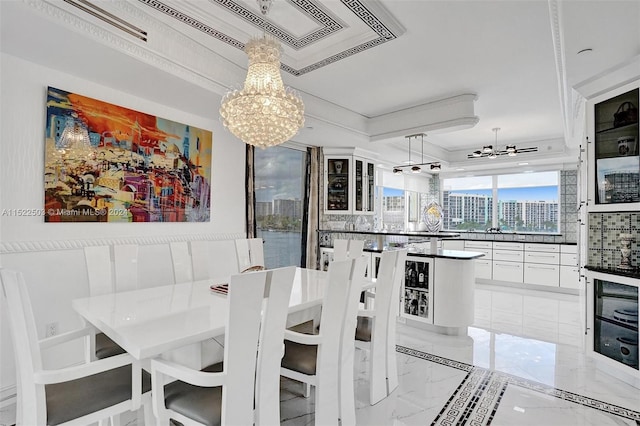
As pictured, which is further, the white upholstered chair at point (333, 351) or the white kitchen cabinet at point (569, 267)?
the white kitchen cabinet at point (569, 267)

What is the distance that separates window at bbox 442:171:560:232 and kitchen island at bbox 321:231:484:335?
4.11m

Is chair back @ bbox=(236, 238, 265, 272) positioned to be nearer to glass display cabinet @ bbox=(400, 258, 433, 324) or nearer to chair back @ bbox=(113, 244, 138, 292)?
chair back @ bbox=(113, 244, 138, 292)

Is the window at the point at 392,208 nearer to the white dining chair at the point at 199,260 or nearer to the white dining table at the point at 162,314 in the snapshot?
the white dining chair at the point at 199,260

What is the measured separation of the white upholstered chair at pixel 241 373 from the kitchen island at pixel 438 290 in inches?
106

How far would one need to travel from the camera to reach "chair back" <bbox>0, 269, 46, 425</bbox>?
4.51 feet

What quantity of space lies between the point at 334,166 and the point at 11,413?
471 cm

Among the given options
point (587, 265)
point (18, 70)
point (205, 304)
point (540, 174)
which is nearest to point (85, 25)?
point (18, 70)

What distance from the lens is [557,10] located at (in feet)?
6.89

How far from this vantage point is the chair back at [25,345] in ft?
4.51

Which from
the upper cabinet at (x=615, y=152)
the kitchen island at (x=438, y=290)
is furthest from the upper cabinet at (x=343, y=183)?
the upper cabinet at (x=615, y=152)

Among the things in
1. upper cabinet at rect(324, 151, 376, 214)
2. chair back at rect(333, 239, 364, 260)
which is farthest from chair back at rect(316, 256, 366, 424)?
upper cabinet at rect(324, 151, 376, 214)

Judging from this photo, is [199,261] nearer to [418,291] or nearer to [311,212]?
[418,291]

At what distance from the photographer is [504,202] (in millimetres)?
7570

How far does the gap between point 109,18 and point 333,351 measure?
265 cm
